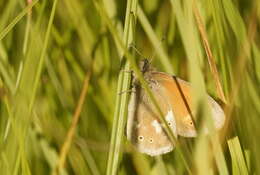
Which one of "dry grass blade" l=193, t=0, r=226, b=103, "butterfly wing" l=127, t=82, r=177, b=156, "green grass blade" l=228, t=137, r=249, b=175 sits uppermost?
"dry grass blade" l=193, t=0, r=226, b=103

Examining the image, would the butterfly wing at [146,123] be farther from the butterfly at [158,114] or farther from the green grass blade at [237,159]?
the green grass blade at [237,159]

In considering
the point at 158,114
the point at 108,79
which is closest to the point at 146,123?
the point at 158,114

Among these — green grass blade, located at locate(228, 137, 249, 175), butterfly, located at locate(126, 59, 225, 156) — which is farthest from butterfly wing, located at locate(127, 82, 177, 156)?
green grass blade, located at locate(228, 137, 249, 175)

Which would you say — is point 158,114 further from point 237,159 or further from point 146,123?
point 237,159

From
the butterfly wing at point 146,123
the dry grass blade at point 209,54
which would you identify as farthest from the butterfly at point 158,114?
the dry grass blade at point 209,54

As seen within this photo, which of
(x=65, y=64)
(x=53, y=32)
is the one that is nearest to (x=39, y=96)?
(x=65, y=64)

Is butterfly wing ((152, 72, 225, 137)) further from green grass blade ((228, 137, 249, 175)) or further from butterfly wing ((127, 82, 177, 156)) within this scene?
green grass blade ((228, 137, 249, 175))

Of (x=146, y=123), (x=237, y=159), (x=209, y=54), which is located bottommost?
(x=237, y=159)
